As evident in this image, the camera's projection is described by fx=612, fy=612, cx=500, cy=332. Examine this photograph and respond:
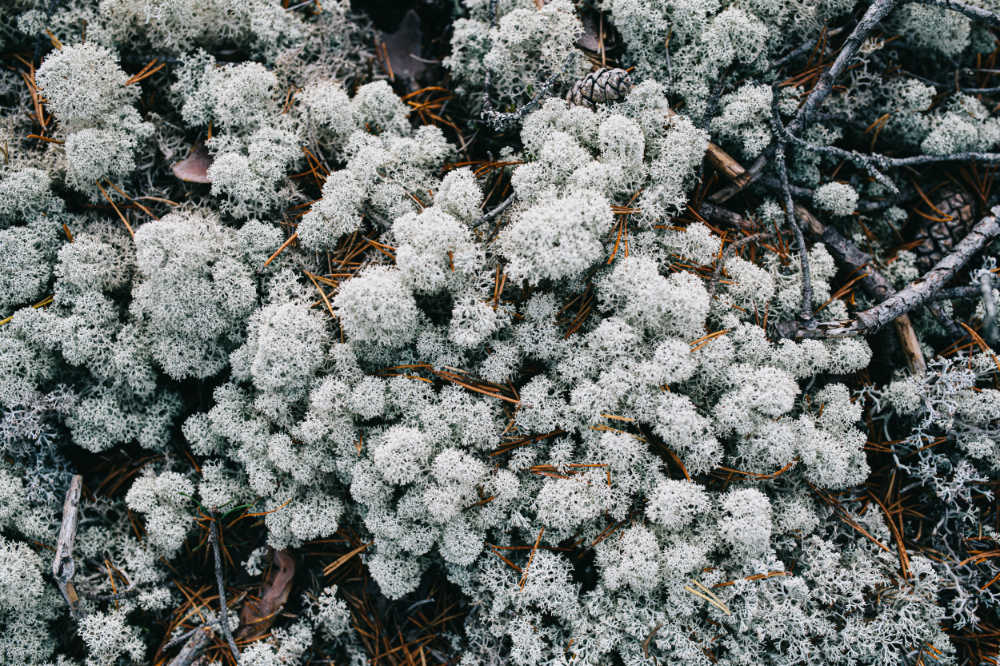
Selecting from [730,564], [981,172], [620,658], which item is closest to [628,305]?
[730,564]

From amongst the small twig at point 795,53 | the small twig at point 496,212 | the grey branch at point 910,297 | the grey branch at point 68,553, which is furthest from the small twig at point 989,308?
the grey branch at point 68,553

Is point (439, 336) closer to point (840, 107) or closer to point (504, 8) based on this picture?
point (504, 8)

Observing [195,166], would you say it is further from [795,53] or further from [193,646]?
[795,53]

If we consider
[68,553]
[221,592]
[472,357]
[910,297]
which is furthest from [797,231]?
[68,553]

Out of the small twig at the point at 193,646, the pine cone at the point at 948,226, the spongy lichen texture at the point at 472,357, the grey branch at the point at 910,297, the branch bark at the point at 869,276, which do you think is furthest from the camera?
the pine cone at the point at 948,226

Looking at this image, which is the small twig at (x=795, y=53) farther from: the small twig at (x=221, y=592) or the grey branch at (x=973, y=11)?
the small twig at (x=221, y=592)

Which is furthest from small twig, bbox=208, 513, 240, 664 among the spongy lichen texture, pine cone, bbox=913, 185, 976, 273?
pine cone, bbox=913, 185, 976, 273

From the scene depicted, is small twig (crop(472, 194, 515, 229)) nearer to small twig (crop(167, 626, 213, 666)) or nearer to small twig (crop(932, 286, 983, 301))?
small twig (crop(932, 286, 983, 301))
